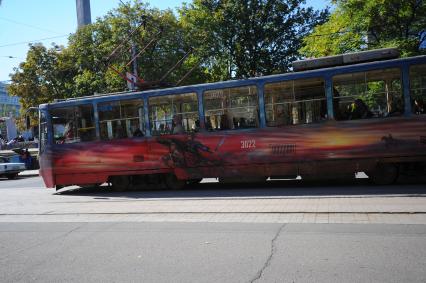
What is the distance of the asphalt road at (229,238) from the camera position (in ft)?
16.6

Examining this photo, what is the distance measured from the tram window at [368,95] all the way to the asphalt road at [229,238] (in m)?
1.82

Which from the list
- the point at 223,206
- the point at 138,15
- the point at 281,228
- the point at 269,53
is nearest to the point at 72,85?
the point at 138,15

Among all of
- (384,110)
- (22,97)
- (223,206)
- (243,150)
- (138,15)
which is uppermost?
(138,15)

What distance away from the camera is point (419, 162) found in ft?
35.7

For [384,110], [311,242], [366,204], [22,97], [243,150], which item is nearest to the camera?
[311,242]

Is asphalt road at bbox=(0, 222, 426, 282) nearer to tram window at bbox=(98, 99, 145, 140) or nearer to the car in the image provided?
tram window at bbox=(98, 99, 145, 140)

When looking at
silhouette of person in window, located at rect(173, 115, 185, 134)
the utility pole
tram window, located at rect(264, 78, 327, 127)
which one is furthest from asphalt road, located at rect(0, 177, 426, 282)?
the utility pole

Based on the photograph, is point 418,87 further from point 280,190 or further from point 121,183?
point 121,183

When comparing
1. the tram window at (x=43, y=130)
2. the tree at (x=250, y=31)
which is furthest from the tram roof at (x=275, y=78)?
the tree at (x=250, y=31)

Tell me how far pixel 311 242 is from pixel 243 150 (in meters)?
6.02

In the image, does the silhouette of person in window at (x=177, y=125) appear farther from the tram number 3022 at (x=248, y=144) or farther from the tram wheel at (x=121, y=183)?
the tram wheel at (x=121, y=183)

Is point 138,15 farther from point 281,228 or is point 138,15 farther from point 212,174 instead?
point 281,228

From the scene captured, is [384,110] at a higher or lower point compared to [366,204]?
higher

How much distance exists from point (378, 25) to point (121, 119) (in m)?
11.7
